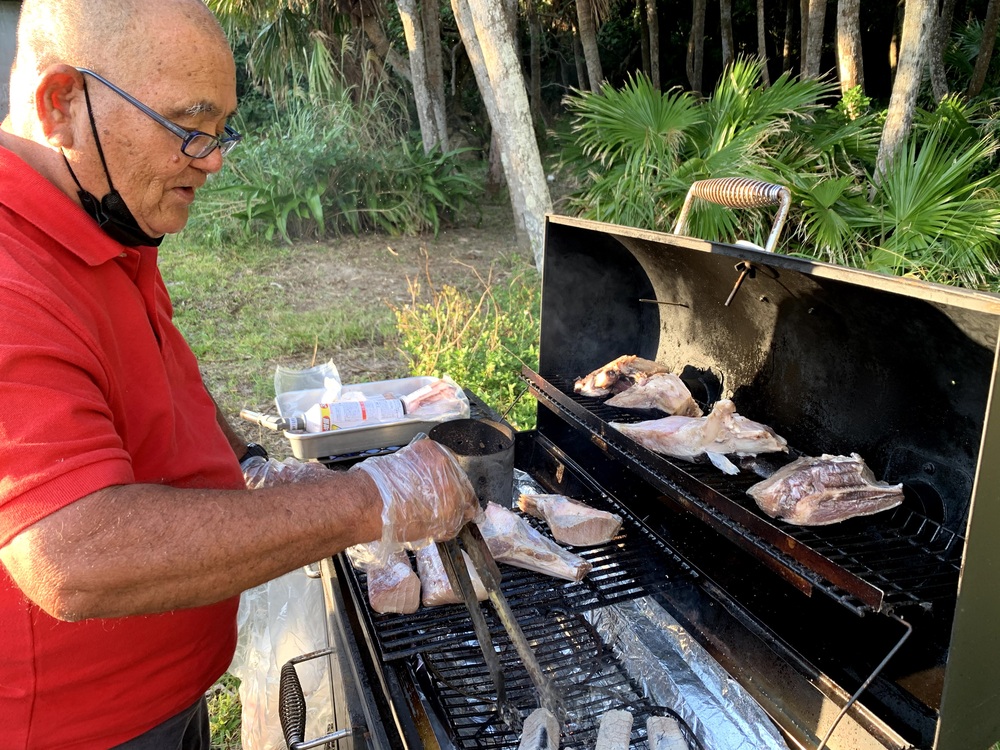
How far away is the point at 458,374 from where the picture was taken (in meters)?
5.27

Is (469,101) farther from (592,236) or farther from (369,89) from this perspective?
(592,236)

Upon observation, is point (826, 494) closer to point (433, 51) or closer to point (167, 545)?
point (167, 545)

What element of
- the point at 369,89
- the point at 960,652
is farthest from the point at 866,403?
the point at 369,89

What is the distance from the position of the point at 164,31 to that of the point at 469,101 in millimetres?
17983

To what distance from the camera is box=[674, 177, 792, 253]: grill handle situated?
7.41 ft

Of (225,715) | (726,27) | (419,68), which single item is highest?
(726,27)

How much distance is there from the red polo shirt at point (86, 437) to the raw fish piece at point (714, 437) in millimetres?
1440

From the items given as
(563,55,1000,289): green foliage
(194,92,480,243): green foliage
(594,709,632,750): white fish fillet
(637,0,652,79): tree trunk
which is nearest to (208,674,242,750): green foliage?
(594,709,632,750): white fish fillet

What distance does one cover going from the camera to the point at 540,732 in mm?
1783

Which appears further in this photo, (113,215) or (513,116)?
(513,116)

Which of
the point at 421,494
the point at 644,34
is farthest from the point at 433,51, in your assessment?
the point at 421,494

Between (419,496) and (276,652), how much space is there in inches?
79.9

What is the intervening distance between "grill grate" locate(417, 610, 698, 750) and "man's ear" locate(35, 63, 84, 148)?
5.47 feet

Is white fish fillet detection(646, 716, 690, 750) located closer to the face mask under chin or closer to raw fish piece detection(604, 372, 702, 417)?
raw fish piece detection(604, 372, 702, 417)
